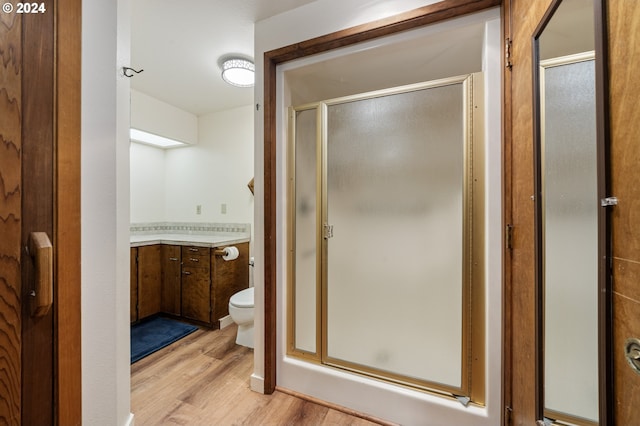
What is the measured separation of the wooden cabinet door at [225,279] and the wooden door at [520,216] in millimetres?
2353

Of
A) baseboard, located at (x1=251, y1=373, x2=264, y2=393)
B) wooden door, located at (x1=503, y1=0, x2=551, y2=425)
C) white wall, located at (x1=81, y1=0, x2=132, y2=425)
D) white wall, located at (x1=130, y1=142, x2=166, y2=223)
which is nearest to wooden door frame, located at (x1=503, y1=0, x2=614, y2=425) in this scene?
wooden door, located at (x1=503, y1=0, x2=551, y2=425)

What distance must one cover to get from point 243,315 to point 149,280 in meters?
1.27

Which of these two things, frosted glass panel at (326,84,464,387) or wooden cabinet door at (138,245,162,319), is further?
wooden cabinet door at (138,245,162,319)

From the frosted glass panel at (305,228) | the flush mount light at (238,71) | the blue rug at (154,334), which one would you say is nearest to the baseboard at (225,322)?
the blue rug at (154,334)

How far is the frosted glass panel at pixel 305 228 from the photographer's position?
165 cm

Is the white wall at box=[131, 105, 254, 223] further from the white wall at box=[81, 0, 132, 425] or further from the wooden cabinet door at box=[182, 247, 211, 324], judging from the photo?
the white wall at box=[81, 0, 132, 425]

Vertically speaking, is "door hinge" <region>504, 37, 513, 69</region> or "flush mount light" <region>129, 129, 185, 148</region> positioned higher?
"flush mount light" <region>129, 129, 185, 148</region>

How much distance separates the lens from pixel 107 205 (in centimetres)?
110

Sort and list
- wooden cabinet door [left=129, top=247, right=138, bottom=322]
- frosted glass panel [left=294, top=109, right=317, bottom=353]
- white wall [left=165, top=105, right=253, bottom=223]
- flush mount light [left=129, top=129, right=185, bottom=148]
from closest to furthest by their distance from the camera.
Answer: frosted glass panel [left=294, top=109, right=317, bottom=353]
wooden cabinet door [left=129, top=247, right=138, bottom=322]
flush mount light [left=129, top=129, right=185, bottom=148]
white wall [left=165, top=105, right=253, bottom=223]

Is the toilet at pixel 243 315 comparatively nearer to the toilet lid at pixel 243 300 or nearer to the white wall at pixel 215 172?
the toilet lid at pixel 243 300

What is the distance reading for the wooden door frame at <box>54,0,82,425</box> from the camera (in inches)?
29.8

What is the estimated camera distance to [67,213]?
A: 0.80 m

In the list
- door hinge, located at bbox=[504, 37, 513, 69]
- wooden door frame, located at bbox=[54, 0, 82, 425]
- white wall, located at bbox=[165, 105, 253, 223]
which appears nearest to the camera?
wooden door frame, located at bbox=[54, 0, 82, 425]

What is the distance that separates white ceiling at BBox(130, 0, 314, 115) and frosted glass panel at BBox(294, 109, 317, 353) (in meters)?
0.75
